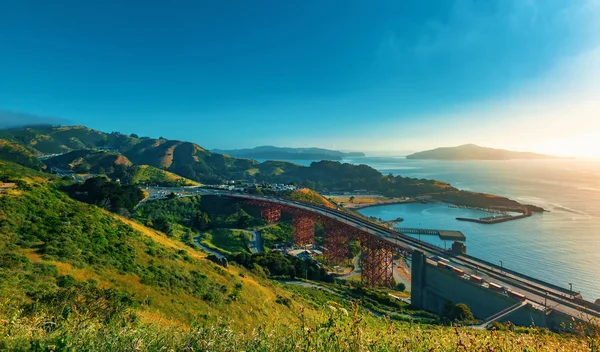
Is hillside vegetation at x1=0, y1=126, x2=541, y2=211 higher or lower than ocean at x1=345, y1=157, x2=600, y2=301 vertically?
higher

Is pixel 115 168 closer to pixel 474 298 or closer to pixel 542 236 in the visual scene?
pixel 474 298

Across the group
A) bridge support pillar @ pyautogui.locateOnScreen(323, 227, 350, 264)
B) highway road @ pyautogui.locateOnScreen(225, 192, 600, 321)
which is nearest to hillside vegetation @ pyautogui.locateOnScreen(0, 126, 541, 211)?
bridge support pillar @ pyautogui.locateOnScreen(323, 227, 350, 264)

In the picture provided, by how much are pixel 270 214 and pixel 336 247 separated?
1977cm

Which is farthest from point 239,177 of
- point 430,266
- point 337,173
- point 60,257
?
point 60,257

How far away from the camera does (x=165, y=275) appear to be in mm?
15758

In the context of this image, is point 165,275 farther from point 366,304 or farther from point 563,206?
point 563,206

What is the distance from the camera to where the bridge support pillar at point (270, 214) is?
206 feet

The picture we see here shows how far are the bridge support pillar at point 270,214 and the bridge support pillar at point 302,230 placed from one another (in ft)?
27.0

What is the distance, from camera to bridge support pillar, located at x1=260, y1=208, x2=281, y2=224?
62750 mm

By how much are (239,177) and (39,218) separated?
150 m

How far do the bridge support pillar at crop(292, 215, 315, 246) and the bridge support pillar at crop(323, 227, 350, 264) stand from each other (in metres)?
6.38

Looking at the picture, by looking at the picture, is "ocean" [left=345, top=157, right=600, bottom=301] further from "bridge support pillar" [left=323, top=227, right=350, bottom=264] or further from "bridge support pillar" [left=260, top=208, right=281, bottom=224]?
"bridge support pillar" [left=260, top=208, right=281, bottom=224]

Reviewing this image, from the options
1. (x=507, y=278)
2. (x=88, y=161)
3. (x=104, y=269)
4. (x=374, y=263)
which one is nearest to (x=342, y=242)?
(x=374, y=263)

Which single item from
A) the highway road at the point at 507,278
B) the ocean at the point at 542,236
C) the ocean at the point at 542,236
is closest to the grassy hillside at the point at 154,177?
the highway road at the point at 507,278
